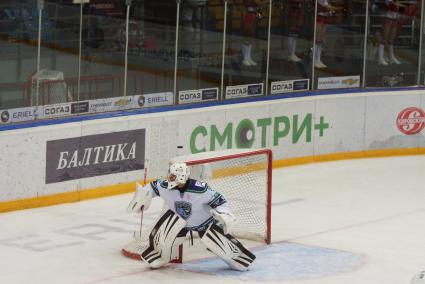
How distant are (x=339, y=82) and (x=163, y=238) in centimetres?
739

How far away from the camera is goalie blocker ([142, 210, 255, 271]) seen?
1208cm

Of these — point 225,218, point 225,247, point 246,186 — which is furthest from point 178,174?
point 246,186

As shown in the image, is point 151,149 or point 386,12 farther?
point 386,12

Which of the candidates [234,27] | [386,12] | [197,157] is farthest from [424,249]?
[386,12]

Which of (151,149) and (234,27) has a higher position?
(234,27)

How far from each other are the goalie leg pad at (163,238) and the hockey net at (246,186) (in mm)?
1246

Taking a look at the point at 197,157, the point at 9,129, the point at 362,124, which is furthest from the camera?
the point at 362,124

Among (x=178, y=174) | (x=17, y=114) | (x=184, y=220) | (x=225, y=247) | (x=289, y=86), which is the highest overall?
(x=289, y=86)

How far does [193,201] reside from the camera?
1202 cm

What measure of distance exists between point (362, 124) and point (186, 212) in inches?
289

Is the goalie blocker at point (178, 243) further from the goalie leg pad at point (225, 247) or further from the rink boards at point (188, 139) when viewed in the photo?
the rink boards at point (188, 139)

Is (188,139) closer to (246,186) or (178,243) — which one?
(246,186)

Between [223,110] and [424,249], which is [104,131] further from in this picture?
[424,249]

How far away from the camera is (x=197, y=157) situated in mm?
13242
